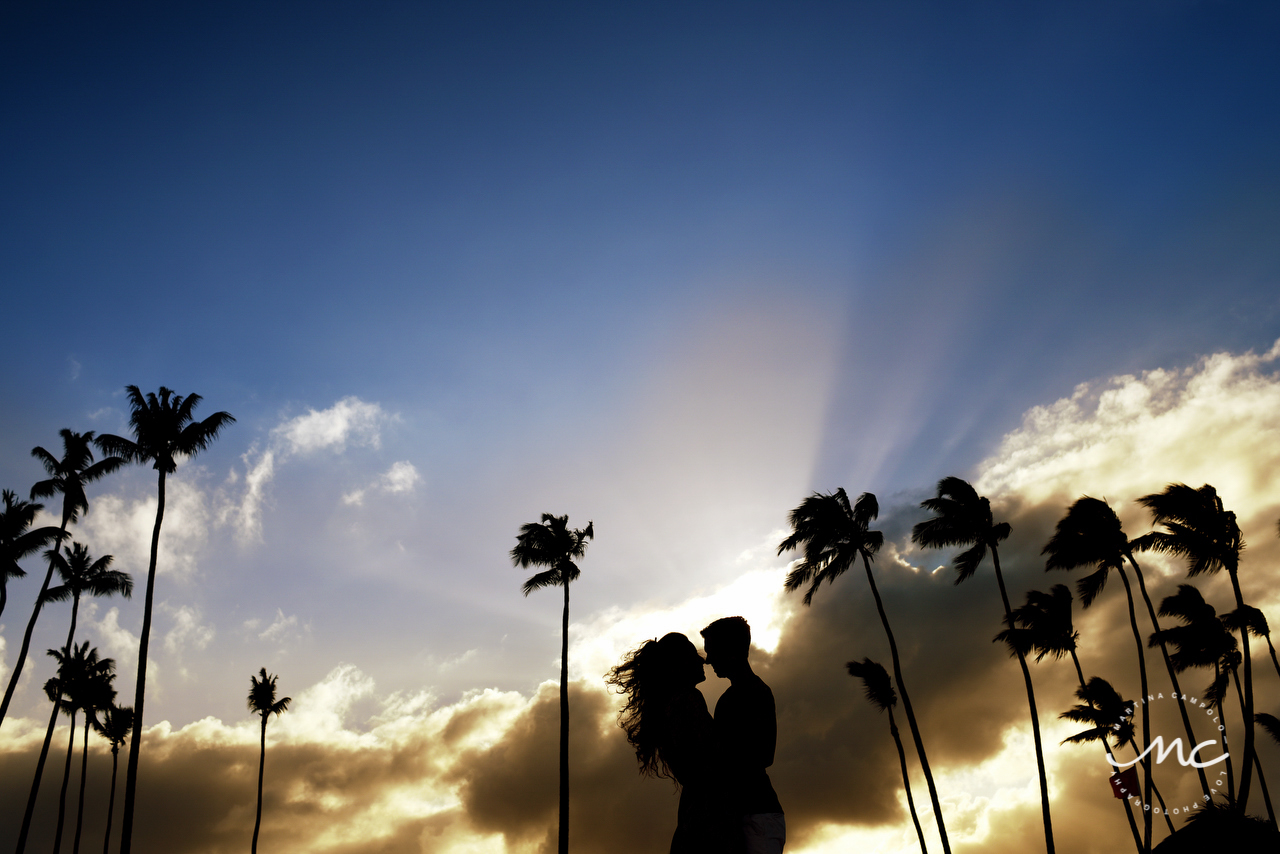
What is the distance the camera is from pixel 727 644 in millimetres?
4082

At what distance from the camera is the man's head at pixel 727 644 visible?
4.05 meters

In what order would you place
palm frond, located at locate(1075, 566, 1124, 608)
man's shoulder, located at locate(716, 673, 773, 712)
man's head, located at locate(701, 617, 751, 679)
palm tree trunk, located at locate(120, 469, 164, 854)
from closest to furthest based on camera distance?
man's shoulder, located at locate(716, 673, 773, 712) < man's head, located at locate(701, 617, 751, 679) < palm tree trunk, located at locate(120, 469, 164, 854) < palm frond, located at locate(1075, 566, 1124, 608)

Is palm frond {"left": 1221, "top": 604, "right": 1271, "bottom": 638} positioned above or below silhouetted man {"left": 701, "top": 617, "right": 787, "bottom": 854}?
above

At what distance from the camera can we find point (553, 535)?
32.1 metres

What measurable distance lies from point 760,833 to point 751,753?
0.39 m

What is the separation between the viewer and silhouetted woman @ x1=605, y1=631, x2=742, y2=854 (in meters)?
Answer: 3.52

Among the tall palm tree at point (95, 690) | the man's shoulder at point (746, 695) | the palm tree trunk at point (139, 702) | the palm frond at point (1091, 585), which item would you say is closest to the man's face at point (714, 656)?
the man's shoulder at point (746, 695)

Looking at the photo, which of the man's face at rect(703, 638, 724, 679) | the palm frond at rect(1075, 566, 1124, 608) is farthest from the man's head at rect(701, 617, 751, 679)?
the palm frond at rect(1075, 566, 1124, 608)

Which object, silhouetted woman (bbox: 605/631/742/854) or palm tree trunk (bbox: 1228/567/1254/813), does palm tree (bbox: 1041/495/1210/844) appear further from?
silhouetted woman (bbox: 605/631/742/854)

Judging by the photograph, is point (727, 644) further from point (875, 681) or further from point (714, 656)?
point (875, 681)

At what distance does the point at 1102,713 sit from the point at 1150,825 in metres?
4.61

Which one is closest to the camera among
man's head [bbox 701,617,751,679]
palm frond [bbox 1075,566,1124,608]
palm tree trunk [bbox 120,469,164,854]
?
man's head [bbox 701,617,751,679]

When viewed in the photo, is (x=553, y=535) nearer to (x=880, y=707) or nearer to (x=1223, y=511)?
(x=880, y=707)

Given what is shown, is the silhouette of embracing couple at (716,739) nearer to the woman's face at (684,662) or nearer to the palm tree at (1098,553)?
the woman's face at (684,662)
